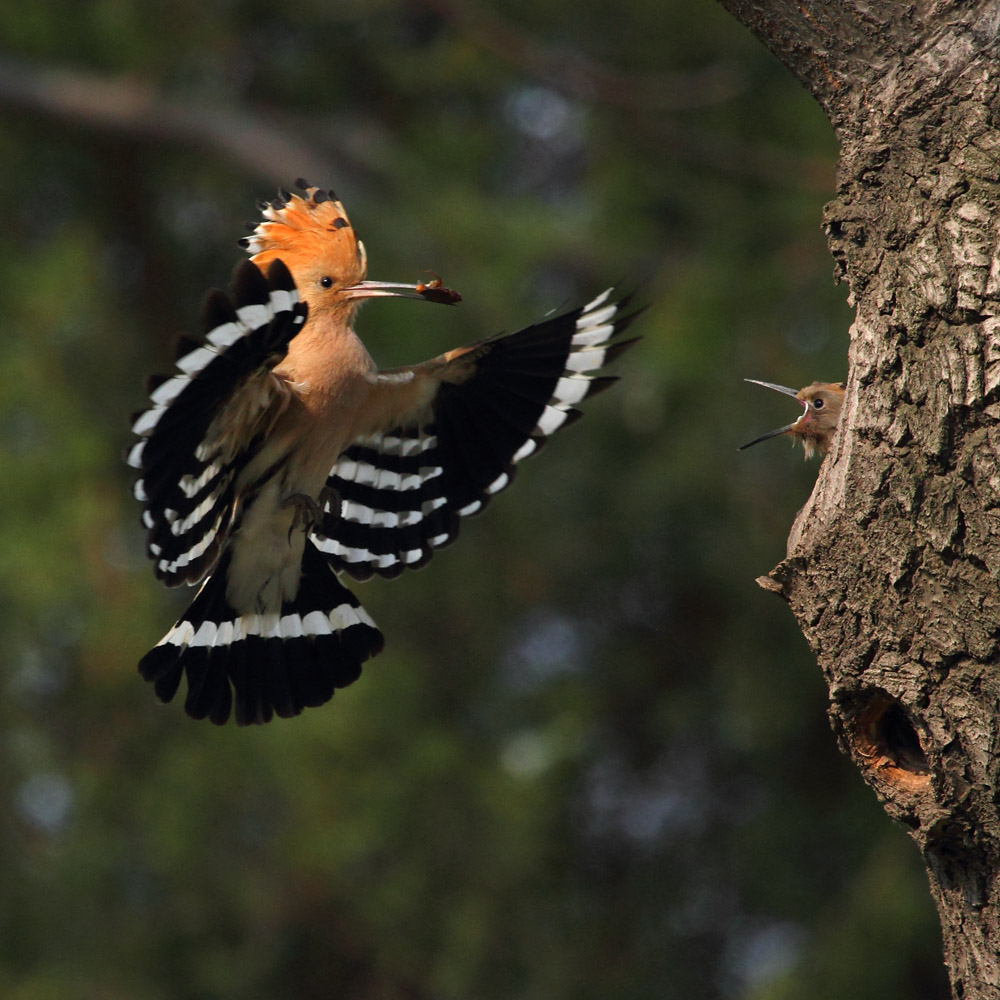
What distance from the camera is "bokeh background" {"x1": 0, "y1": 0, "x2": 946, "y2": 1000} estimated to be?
20.6 feet

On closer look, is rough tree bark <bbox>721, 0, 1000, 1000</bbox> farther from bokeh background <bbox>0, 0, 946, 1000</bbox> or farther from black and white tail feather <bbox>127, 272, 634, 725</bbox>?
→ bokeh background <bbox>0, 0, 946, 1000</bbox>

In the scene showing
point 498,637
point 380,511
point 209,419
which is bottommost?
point 209,419

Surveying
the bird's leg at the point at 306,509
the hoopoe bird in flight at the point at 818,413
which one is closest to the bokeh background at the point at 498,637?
the hoopoe bird in flight at the point at 818,413

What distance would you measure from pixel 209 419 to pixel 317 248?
58cm

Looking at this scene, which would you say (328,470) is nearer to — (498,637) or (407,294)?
(407,294)

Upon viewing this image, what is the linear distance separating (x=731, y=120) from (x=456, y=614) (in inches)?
110

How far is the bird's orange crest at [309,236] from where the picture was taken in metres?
3.23

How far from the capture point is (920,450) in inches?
89.3

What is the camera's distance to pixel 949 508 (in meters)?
2.25

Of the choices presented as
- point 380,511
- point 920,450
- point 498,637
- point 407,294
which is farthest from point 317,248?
point 498,637

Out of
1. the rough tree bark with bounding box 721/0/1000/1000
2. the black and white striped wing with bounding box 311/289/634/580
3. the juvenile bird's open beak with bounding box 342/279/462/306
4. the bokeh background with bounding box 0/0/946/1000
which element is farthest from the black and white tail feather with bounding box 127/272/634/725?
the bokeh background with bounding box 0/0/946/1000

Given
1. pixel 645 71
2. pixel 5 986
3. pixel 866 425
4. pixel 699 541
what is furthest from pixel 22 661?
pixel 866 425

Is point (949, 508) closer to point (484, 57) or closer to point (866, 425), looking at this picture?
point (866, 425)

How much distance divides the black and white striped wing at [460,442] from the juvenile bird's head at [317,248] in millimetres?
269
